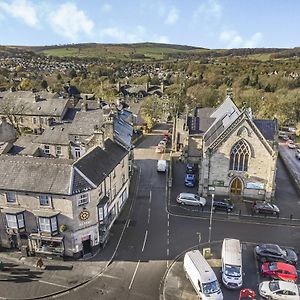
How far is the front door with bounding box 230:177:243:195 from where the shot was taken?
151 feet

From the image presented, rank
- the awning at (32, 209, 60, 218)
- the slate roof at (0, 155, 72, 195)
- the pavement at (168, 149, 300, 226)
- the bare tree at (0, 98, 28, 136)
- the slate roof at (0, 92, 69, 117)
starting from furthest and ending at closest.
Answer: the bare tree at (0, 98, 28, 136)
the slate roof at (0, 92, 69, 117)
the pavement at (168, 149, 300, 226)
the slate roof at (0, 155, 72, 195)
the awning at (32, 209, 60, 218)

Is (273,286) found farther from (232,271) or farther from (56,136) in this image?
(56,136)

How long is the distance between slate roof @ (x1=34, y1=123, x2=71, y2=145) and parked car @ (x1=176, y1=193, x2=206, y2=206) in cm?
2229

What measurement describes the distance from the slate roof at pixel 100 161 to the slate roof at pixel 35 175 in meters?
1.61

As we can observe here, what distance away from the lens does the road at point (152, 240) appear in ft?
95.9

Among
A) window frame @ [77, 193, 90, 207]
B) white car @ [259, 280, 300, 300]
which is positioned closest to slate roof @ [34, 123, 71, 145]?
window frame @ [77, 193, 90, 207]

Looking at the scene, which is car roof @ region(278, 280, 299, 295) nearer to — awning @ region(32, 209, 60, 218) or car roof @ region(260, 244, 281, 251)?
car roof @ region(260, 244, 281, 251)

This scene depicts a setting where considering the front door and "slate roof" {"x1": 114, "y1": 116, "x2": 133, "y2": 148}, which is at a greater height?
"slate roof" {"x1": 114, "y1": 116, "x2": 133, "y2": 148}

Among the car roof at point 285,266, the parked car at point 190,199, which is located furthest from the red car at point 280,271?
the parked car at point 190,199

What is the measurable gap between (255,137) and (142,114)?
52.1 metres

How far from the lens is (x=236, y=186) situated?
46.5 meters

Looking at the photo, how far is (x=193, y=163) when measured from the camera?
194ft

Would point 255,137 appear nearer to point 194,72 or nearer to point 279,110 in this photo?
point 279,110

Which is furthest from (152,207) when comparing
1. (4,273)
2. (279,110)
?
(279,110)
